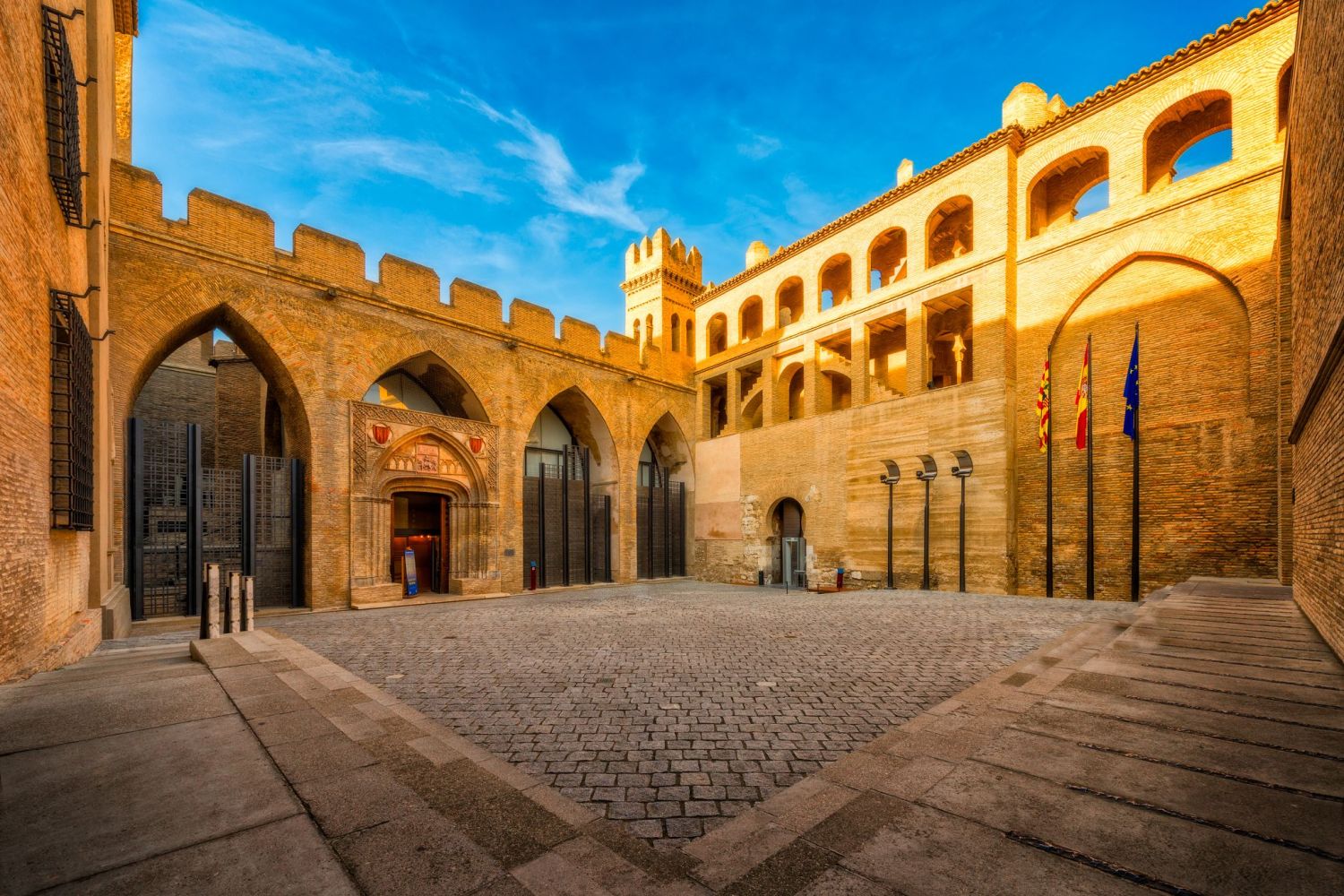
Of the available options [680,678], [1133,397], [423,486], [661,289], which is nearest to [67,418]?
[680,678]

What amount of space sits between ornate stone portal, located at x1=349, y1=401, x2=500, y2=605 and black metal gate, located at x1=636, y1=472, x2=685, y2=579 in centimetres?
594

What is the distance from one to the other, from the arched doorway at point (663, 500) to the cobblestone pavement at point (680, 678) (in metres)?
9.01

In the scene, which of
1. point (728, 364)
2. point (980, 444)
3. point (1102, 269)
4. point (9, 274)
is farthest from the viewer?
point (728, 364)

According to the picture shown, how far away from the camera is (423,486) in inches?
586

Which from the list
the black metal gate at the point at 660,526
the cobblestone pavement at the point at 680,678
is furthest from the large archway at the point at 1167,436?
the black metal gate at the point at 660,526

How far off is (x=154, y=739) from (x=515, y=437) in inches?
536

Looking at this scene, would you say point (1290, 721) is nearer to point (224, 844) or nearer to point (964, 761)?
point (964, 761)

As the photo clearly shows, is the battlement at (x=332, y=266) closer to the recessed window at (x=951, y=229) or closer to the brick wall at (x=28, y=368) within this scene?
the brick wall at (x=28, y=368)

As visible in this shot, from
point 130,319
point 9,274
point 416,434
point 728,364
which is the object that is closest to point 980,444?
point 728,364

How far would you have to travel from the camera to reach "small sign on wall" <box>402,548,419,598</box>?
1466cm

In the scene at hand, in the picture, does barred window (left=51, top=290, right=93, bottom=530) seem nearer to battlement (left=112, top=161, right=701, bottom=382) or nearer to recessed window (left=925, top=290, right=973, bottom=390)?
battlement (left=112, top=161, right=701, bottom=382)

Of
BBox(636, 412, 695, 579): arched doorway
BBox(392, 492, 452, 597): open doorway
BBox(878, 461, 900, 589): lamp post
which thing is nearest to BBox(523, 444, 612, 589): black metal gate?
BBox(636, 412, 695, 579): arched doorway

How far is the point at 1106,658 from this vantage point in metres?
4.92

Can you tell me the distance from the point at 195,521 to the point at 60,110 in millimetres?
7814
